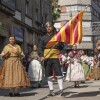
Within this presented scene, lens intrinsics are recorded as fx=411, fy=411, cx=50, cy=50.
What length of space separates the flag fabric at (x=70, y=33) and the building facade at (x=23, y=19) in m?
7.10

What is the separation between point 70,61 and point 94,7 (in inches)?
2651

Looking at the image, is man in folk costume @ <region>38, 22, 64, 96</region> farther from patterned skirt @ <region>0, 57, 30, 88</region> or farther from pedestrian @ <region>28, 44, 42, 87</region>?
pedestrian @ <region>28, 44, 42, 87</region>

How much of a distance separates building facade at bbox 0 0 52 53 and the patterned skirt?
6.79m

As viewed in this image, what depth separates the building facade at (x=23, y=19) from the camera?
71.3 feet

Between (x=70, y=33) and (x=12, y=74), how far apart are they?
192cm

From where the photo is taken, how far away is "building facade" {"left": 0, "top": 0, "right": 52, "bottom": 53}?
21.7 meters

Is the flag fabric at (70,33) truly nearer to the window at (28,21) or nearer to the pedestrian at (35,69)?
the pedestrian at (35,69)

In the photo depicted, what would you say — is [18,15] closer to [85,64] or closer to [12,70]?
[85,64]

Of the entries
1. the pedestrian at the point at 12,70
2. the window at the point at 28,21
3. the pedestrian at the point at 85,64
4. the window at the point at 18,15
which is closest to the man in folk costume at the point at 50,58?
the pedestrian at the point at 12,70

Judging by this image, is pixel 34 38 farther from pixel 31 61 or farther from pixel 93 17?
pixel 93 17

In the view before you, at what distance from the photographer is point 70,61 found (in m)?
15.1

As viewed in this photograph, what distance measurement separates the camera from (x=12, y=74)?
438 inches

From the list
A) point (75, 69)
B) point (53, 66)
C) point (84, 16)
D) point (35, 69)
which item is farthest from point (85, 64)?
point (84, 16)

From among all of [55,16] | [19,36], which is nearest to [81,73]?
[19,36]
